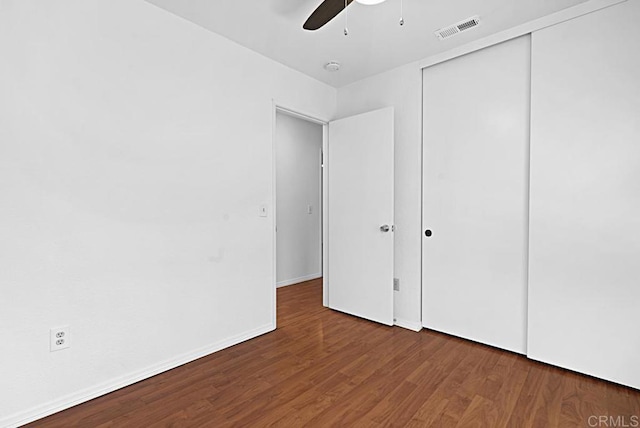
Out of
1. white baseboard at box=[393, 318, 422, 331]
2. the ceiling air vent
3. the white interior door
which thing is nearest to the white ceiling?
the ceiling air vent

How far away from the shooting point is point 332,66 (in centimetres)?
317

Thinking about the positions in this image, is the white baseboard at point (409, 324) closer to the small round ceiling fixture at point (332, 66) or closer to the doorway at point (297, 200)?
the doorway at point (297, 200)

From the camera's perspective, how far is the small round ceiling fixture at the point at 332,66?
10.3 feet

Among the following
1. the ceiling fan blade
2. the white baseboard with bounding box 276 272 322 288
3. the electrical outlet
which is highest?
the ceiling fan blade

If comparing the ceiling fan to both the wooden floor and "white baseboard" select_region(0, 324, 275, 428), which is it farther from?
"white baseboard" select_region(0, 324, 275, 428)

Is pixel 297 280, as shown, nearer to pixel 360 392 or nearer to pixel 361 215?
pixel 361 215

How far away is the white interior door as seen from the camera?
126 inches

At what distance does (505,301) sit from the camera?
2.65m

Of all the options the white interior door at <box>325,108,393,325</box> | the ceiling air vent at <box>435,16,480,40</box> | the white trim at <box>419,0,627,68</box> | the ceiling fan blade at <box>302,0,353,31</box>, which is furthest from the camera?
the white interior door at <box>325,108,393,325</box>

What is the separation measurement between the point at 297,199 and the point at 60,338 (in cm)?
335

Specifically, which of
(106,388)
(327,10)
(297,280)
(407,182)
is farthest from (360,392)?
(297,280)

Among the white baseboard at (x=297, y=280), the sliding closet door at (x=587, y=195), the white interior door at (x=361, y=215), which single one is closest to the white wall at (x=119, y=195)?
the white interior door at (x=361, y=215)

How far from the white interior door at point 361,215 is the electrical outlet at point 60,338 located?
242 centimetres

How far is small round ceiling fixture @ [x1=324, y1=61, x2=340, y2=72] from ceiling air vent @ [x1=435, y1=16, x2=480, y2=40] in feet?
3.13
